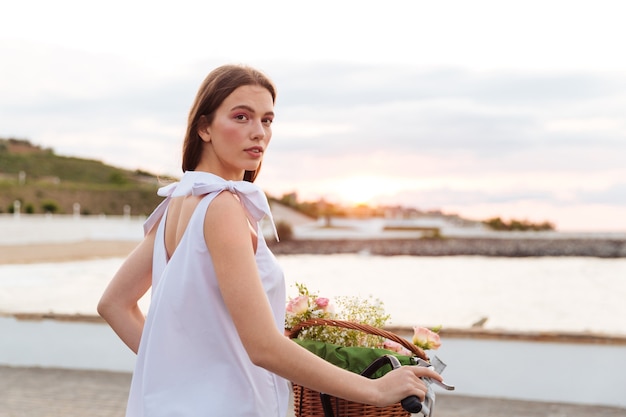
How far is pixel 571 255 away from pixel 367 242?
1938 cm

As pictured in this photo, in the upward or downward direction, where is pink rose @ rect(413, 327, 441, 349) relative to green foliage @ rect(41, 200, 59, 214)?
upward

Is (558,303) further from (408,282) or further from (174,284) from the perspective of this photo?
(174,284)

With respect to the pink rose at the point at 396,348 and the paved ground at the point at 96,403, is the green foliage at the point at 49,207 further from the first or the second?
the pink rose at the point at 396,348

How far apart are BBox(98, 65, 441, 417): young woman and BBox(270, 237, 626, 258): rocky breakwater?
186ft

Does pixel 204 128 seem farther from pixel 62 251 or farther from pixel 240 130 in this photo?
pixel 62 251

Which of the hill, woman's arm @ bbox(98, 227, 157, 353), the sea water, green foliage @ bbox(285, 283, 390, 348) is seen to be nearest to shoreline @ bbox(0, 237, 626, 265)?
the hill

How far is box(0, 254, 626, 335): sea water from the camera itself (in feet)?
59.4

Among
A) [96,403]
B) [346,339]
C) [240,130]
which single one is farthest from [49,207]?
[240,130]

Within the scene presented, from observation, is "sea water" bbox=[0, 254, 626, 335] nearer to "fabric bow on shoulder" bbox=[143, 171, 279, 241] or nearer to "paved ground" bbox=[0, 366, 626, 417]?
"paved ground" bbox=[0, 366, 626, 417]

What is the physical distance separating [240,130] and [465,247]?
69.6 metres

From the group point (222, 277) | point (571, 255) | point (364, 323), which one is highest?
point (222, 277)

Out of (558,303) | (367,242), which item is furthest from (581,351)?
(367,242)

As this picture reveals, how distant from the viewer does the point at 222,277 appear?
127 centimetres

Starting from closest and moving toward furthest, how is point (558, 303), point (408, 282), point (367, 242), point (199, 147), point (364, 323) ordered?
point (199, 147) < point (364, 323) < point (558, 303) < point (408, 282) < point (367, 242)
